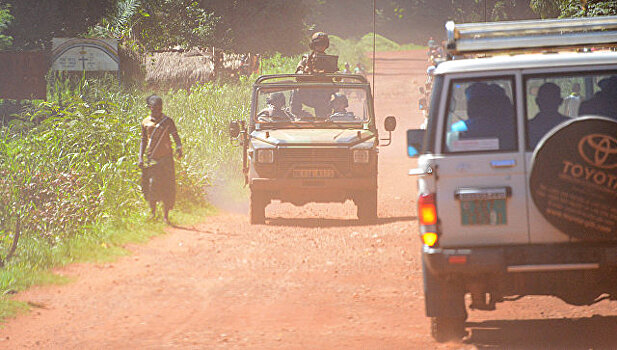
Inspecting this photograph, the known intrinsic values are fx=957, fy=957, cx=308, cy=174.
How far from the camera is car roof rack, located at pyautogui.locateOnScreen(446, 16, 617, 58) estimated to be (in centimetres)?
668

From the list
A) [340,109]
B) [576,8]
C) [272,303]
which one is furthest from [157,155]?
[576,8]

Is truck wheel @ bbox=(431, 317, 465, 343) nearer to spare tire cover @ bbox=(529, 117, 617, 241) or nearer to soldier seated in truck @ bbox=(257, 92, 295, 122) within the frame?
spare tire cover @ bbox=(529, 117, 617, 241)

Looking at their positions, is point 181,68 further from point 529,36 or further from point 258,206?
point 529,36

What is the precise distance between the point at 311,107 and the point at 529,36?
7.15 m

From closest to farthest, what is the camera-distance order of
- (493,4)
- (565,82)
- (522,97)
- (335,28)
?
1. (522,97)
2. (565,82)
3. (493,4)
4. (335,28)

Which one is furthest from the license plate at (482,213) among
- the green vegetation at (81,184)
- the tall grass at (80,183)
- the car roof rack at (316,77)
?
the car roof rack at (316,77)

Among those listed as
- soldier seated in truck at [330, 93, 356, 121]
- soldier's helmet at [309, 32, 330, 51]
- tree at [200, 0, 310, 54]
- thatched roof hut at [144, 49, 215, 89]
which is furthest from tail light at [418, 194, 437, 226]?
tree at [200, 0, 310, 54]

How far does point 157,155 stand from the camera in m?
12.6

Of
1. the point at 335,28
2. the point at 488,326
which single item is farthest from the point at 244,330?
the point at 335,28

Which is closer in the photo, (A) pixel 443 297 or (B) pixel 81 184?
(A) pixel 443 297

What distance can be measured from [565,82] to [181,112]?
15.8 m

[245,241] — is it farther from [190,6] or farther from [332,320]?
[190,6]

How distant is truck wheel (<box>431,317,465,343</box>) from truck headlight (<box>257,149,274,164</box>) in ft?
20.8

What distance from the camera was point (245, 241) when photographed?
1180 cm
